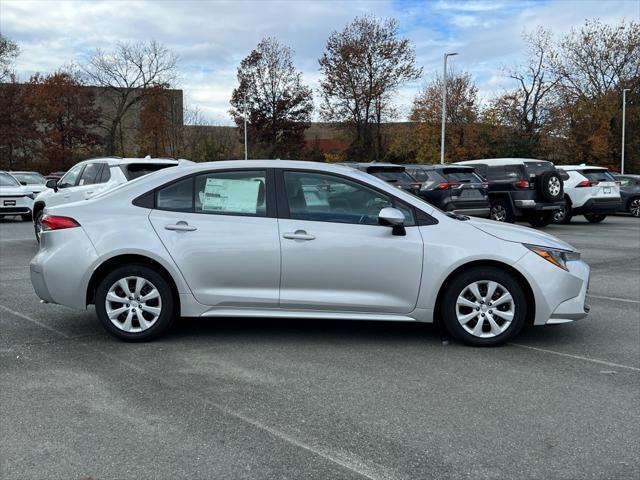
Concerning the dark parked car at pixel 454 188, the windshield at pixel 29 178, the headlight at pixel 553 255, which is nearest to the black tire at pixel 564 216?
the dark parked car at pixel 454 188

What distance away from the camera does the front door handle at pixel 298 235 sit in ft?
18.2

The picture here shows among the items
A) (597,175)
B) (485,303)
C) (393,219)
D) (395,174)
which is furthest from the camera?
(597,175)

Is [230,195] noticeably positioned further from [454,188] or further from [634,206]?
[634,206]

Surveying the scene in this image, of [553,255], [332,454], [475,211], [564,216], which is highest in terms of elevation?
[475,211]

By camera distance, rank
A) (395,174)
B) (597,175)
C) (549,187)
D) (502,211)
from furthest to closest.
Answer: (597,175)
(502,211)
(549,187)
(395,174)

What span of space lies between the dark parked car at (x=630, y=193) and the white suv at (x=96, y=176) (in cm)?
1763

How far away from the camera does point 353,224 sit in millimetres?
5621

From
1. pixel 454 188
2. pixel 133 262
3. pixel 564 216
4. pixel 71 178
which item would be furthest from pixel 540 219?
pixel 133 262

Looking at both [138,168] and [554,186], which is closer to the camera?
[138,168]

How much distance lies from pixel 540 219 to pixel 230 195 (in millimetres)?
14580

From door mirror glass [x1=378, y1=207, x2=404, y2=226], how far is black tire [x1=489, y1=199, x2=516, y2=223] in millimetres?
12246

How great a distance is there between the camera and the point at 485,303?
5629mm

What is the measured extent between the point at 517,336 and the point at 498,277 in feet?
2.93

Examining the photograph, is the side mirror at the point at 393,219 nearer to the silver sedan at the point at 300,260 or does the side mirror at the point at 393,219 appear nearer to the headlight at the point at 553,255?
the silver sedan at the point at 300,260
